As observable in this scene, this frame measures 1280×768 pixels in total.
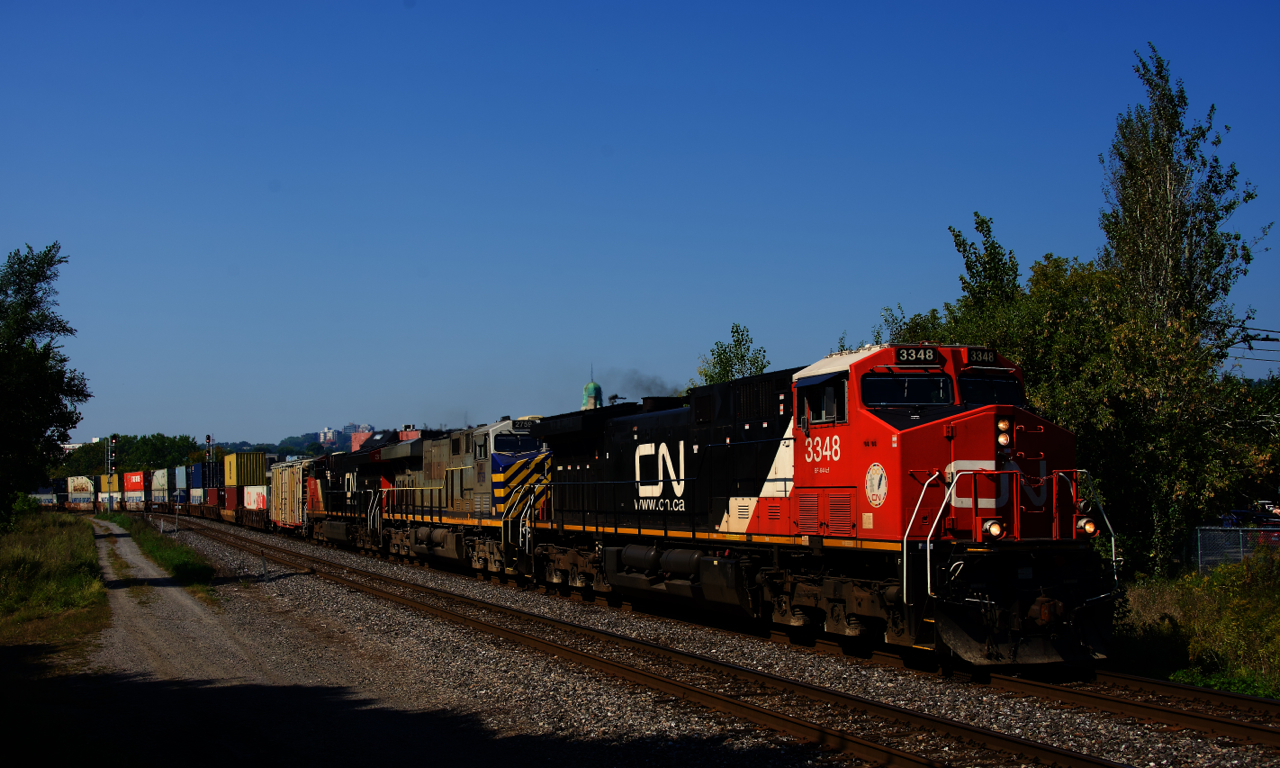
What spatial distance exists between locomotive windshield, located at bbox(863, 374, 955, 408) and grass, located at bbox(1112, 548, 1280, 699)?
10.7 feet

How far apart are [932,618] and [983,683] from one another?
0.93 m

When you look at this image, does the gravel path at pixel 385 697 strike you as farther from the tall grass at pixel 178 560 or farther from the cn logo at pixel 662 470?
the tall grass at pixel 178 560

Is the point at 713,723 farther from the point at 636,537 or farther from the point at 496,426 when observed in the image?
the point at 496,426

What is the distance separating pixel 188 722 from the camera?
9109 mm

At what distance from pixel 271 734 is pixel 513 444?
47.7 feet

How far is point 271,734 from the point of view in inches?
340

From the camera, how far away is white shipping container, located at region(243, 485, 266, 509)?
51219mm

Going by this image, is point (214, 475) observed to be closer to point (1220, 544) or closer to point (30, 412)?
point (30, 412)

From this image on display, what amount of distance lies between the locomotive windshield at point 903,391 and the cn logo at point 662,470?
4625 millimetres

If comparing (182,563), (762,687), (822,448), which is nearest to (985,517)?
(822,448)

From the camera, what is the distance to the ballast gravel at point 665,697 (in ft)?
25.4

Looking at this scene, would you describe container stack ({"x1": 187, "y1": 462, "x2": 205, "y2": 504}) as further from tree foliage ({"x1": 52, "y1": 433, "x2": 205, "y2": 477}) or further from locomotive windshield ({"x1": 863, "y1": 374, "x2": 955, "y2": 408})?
tree foliage ({"x1": 52, "y1": 433, "x2": 205, "y2": 477})

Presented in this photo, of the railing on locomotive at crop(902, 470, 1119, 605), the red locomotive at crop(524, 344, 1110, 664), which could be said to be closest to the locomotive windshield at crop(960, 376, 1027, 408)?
the red locomotive at crop(524, 344, 1110, 664)

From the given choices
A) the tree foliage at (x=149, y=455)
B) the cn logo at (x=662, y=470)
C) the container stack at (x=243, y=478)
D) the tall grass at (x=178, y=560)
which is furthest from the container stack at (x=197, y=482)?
the tree foliage at (x=149, y=455)
